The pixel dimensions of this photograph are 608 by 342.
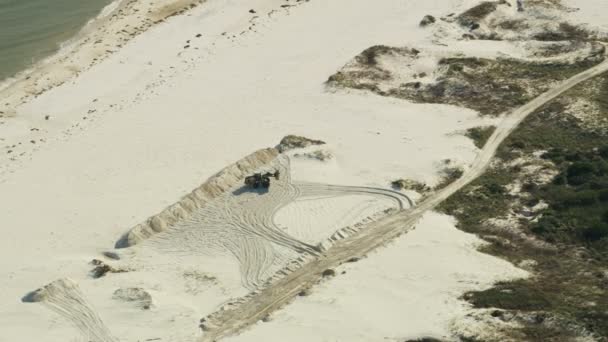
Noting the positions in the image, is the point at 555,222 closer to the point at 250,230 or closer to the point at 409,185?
the point at 409,185

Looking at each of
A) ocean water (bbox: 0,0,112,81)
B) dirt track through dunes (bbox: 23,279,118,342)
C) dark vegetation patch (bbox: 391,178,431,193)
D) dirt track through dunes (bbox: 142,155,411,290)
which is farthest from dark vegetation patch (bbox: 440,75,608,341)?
ocean water (bbox: 0,0,112,81)

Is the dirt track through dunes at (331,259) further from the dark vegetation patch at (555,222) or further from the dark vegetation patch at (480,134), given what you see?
the dark vegetation patch at (555,222)

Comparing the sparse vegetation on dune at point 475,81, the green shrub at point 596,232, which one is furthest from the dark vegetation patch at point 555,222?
the sparse vegetation on dune at point 475,81

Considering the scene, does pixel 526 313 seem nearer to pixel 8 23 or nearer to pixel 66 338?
pixel 66 338

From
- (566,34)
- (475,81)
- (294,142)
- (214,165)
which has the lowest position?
(214,165)

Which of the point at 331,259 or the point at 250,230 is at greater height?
the point at 250,230

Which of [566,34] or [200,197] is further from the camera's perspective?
[566,34]

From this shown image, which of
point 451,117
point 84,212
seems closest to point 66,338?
point 84,212

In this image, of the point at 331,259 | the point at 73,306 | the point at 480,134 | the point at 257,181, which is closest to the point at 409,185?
the point at 480,134

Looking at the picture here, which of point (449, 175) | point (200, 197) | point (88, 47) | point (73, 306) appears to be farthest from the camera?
point (88, 47)
